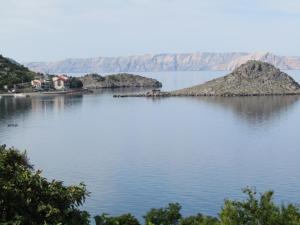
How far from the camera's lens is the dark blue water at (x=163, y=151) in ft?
211

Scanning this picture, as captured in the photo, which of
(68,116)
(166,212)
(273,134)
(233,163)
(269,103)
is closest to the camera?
(166,212)

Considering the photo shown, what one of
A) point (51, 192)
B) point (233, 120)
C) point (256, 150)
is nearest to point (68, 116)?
point (233, 120)

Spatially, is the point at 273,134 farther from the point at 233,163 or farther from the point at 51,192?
the point at 51,192

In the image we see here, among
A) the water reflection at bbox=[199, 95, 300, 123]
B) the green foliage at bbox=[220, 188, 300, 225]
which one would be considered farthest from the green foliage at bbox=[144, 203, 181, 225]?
the water reflection at bbox=[199, 95, 300, 123]

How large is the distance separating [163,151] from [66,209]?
6462cm

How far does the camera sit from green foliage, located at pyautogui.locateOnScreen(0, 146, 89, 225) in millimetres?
28875

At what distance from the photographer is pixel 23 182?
99.0 ft

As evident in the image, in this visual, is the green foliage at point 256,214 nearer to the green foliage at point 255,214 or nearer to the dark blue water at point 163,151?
the green foliage at point 255,214

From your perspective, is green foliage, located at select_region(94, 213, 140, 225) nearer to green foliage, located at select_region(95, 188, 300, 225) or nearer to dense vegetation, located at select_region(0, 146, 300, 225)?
dense vegetation, located at select_region(0, 146, 300, 225)

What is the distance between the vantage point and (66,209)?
30.8 meters

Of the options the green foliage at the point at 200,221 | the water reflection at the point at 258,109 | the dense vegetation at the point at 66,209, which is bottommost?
the water reflection at the point at 258,109

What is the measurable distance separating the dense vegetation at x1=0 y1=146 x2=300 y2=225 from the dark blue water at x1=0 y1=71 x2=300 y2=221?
2628cm

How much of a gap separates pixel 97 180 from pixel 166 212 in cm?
4058

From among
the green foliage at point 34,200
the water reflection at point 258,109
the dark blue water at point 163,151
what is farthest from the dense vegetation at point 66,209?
the water reflection at point 258,109
